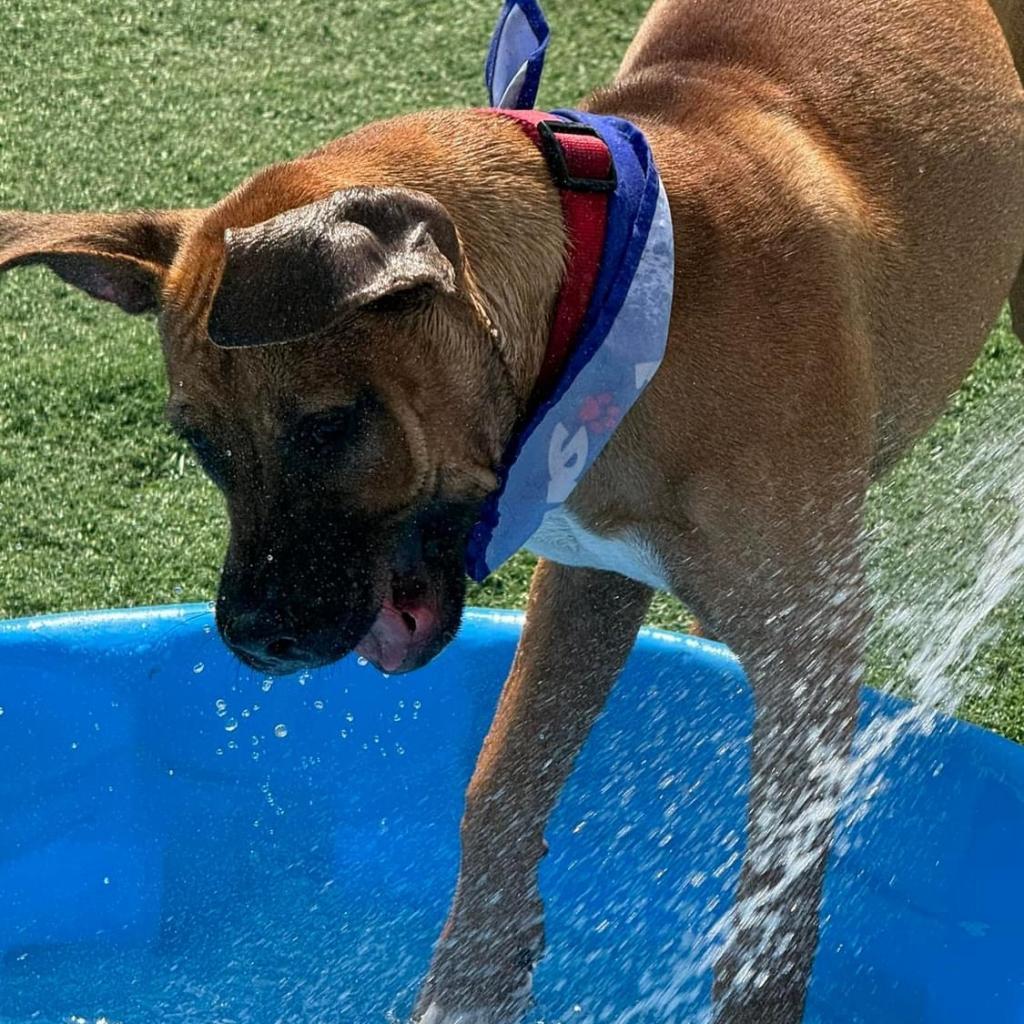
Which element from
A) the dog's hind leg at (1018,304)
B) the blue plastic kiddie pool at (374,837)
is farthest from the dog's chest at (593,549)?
the dog's hind leg at (1018,304)

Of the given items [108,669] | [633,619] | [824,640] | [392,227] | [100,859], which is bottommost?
[100,859]

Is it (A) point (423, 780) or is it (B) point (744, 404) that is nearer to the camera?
(B) point (744, 404)

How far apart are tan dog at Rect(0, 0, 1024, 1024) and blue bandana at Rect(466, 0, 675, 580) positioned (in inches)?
2.1

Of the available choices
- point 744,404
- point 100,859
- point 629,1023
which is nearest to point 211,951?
point 100,859

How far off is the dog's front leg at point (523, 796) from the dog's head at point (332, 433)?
0.62 metres

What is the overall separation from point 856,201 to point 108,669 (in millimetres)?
1658

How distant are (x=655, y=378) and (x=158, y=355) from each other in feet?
7.91

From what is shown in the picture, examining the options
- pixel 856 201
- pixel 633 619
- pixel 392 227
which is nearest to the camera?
pixel 392 227

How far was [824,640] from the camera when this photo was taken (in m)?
2.59

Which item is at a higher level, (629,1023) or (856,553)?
(856,553)

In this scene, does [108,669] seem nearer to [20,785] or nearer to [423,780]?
[20,785]

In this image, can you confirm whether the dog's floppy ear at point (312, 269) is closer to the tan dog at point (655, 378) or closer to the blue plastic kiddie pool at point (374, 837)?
the tan dog at point (655, 378)

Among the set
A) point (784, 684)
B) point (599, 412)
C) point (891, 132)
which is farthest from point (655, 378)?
point (891, 132)

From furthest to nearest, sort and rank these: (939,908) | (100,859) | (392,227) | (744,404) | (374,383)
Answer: (100,859) → (939,908) → (744,404) → (374,383) → (392,227)
